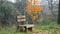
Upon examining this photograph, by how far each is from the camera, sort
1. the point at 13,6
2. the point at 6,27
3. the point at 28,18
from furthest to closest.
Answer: the point at 28,18 < the point at 13,6 < the point at 6,27

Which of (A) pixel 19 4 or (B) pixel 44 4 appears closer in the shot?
(A) pixel 19 4

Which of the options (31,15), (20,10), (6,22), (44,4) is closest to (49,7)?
(44,4)

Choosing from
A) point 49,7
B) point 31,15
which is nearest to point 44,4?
point 49,7

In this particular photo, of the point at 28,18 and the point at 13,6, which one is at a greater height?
the point at 13,6

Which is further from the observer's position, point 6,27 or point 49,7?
point 49,7

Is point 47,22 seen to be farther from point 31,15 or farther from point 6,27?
point 6,27

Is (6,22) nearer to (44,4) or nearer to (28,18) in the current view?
(28,18)

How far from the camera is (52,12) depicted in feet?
28.9

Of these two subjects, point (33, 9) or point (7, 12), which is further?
point (33, 9)

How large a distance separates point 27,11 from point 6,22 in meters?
1.23

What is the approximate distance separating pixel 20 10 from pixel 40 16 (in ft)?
4.05

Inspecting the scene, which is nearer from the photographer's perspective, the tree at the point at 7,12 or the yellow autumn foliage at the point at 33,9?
the tree at the point at 7,12

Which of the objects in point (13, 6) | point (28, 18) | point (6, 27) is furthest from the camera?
point (28, 18)

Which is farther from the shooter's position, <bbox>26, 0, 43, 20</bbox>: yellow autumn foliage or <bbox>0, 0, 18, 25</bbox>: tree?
<bbox>26, 0, 43, 20</bbox>: yellow autumn foliage
